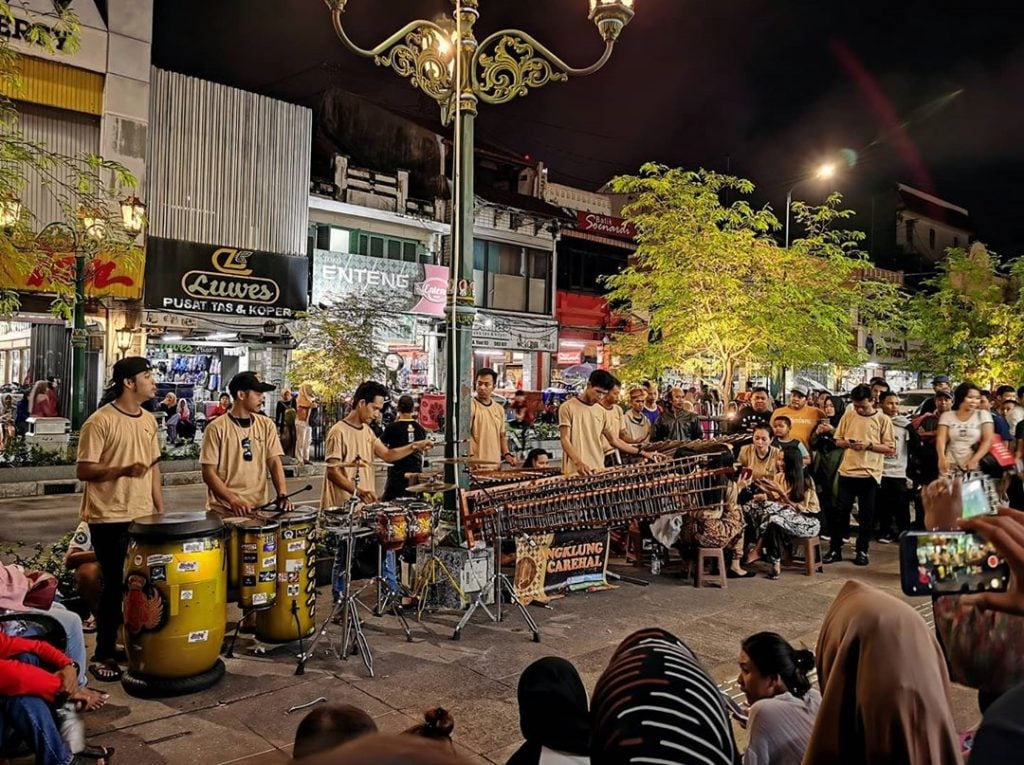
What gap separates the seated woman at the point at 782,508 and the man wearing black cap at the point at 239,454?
218 inches

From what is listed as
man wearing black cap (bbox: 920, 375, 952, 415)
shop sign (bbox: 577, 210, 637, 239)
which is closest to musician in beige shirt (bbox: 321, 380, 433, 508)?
man wearing black cap (bbox: 920, 375, 952, 415)

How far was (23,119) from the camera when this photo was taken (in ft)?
62.3

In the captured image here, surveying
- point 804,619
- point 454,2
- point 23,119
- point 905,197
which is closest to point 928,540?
point 804,619

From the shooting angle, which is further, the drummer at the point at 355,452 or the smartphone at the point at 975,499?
the drummer at the point at 355,452

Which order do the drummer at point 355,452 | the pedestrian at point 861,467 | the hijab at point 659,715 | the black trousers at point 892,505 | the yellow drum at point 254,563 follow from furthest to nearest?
1. the black trousers at point 892,505
2. the pedestrian at point 861,467
3. the drummer at point 355,452
4. the yellow drum at point 254,563
5. the hijab at point 659,715

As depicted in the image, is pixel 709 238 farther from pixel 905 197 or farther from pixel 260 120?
pixel 905 197

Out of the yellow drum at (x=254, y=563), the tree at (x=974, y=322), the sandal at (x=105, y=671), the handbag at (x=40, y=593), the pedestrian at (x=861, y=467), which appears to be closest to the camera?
the handbag at (x=40, y=593)

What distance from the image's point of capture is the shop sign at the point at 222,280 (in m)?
20.4

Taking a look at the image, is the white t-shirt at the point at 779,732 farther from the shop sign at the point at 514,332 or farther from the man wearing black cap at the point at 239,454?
the shop sign at the point at 514,332

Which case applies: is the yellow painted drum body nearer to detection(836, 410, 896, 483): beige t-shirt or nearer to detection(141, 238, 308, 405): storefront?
detection(836, 410, 896, 483): beige t-shirt

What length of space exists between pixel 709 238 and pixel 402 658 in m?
12.8

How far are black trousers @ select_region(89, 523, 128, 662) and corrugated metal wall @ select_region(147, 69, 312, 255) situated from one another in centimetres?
1774

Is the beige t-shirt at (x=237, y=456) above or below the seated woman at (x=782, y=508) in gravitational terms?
above

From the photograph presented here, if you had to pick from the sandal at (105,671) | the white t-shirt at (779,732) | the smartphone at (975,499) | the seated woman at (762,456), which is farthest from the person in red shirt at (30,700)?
the seated woman at (762,456)
